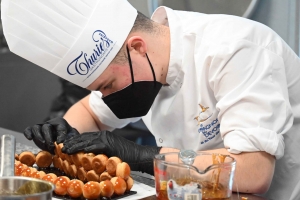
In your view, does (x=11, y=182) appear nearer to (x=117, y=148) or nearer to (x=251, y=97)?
(x=117, y=148)

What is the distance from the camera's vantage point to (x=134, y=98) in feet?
5.38

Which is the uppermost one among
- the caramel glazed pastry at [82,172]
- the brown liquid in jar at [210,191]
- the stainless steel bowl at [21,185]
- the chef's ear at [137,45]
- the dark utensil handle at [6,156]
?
the chef's ear at [137,45]

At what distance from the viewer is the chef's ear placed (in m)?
1.59

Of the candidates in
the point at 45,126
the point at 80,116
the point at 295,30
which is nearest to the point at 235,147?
the point at 45,126

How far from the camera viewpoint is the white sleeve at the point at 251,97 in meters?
1.39

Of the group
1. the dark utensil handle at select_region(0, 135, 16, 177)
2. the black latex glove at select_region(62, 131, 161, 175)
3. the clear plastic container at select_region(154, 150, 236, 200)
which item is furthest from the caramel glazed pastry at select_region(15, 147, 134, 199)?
the dark utensil handle at select_region(0, 135, 16, 177)

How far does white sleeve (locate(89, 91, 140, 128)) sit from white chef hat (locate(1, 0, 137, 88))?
44cm

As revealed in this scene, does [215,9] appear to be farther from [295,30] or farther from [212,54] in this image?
[212,54]

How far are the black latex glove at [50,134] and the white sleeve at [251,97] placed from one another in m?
0.53

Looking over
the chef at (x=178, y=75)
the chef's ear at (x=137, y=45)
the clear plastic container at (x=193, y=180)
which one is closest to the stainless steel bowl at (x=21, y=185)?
the clear plastic container at (x=193, y=180)

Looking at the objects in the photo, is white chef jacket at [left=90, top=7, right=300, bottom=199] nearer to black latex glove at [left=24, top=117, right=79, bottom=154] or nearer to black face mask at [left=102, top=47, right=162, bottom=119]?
black face mask at [left=102, top=47, right=162, bottom=119]

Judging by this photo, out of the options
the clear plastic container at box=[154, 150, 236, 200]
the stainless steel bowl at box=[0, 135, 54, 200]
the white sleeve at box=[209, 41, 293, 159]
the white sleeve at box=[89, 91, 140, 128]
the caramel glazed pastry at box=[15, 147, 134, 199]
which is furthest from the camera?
the white sleeve at box=[89, 91, 140, 128]

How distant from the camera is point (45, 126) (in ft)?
5.62

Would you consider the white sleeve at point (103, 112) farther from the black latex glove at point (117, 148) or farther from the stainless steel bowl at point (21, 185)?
the stainless steel bowl at point (21, 185)
